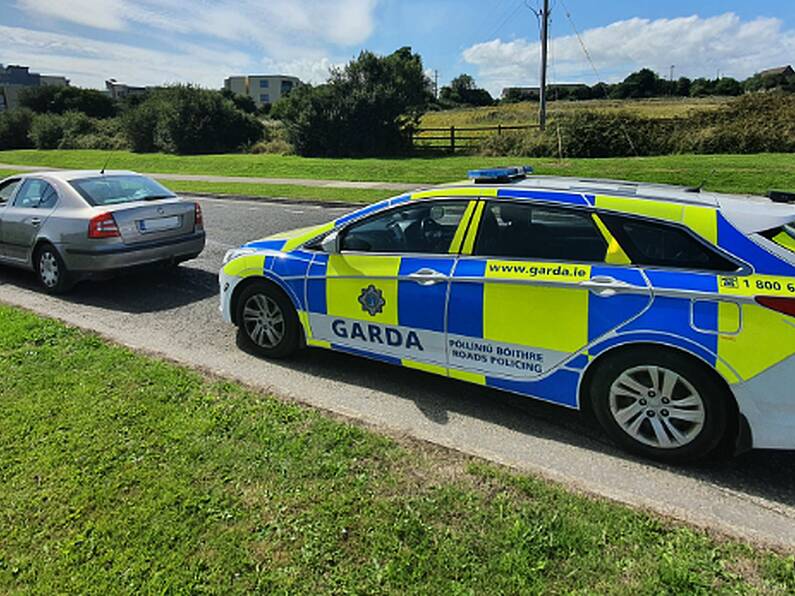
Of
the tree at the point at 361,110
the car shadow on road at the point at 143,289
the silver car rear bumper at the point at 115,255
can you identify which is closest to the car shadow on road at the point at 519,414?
the car shadow on road at the point at 143,289

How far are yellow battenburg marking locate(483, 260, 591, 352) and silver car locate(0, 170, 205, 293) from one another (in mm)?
4653

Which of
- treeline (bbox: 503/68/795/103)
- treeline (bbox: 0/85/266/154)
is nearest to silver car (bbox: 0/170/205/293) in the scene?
treeline (bbox: 0/85/266/154)

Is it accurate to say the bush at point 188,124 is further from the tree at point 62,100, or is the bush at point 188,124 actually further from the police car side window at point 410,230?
the police car side window at point 410,230

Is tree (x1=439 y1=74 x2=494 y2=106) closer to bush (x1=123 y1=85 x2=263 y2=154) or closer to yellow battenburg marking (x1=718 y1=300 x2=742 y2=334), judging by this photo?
bush (x1=123 y1=85 x2=263 y2=154)

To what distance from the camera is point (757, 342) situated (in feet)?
9.07

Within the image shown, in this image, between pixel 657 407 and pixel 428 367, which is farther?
pixel 428 367

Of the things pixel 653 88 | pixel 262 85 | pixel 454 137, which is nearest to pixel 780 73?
pixel 653 88

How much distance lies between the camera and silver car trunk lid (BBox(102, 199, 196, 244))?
6465 millimetres

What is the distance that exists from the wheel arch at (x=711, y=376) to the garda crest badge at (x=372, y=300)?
1.40m

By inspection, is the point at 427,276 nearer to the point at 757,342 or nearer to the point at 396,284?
the point at 396,284

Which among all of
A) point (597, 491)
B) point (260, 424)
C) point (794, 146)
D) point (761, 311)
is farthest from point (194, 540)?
point (794, 146)

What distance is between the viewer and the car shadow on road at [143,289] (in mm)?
6434

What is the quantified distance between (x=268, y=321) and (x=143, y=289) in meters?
3.20

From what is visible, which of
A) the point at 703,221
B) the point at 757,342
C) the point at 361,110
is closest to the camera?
the point at 757,342
